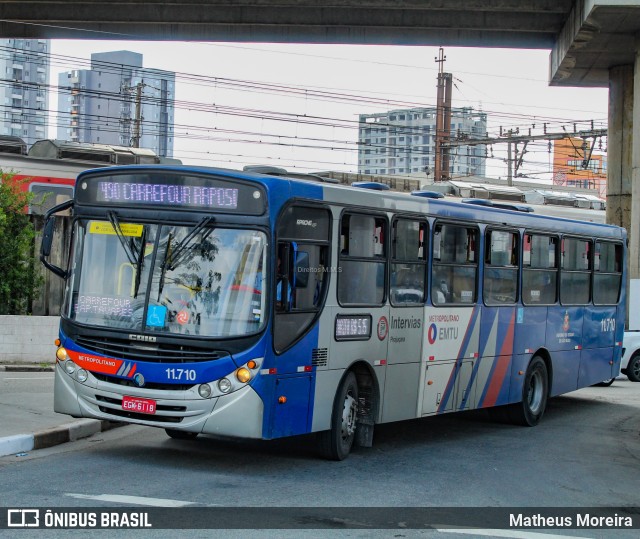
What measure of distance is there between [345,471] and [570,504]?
2.32m

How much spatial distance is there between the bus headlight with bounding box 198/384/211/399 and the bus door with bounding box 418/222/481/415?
379 centimetres

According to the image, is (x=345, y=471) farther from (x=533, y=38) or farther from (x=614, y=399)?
(x=533, y=38)

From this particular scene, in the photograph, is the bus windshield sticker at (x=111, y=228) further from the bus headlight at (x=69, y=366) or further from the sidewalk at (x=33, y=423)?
the sidewalk at (x=33, y=423)

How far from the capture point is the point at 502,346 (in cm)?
1488

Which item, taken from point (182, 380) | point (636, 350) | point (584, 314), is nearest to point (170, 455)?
point (182, 380)

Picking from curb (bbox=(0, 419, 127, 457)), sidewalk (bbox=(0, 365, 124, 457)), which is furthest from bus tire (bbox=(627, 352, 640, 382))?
curb (bbox=(0, 419, 127, 457))

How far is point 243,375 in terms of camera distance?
32.2 feet

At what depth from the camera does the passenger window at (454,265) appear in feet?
43.3

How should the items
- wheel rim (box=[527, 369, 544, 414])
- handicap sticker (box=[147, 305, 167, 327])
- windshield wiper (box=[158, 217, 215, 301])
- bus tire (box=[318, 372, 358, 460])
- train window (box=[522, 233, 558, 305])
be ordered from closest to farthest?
handicap sticker (box=[147, 305, 167, 327]) → windshield wiper (box=[158, 217, 215, 301]) → bus tire (box=[318, 372, 358, 460]) → train window (box=[522, 233, 558, 305]) → wheel rim (box=[527, 369, 544, 414])

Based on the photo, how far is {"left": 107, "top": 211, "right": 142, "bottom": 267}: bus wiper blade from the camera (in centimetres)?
1029

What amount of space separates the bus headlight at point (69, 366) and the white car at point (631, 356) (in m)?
16.7

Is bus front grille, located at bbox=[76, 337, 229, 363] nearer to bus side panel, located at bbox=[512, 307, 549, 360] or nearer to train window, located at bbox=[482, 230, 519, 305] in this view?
train window, located at bbox=[482, 230, 519, 305]

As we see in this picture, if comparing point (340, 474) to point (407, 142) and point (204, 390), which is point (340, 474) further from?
point (407, 142)

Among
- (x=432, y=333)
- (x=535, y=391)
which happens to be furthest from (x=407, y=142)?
(x=432, y=333)
